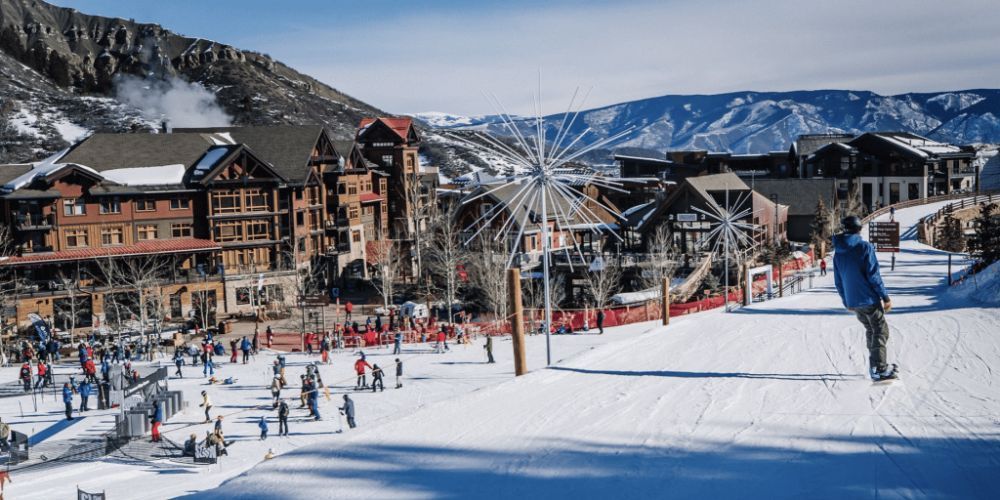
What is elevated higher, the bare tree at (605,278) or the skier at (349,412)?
the bare tree at (605,278)

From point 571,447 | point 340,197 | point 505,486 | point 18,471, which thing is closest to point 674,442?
point 571,447

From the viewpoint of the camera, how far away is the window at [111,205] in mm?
50312

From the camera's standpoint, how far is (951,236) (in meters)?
57.8

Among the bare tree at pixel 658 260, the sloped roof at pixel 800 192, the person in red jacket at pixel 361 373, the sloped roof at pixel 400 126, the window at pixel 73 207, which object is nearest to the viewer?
the person in red jacket at pixel 361 373

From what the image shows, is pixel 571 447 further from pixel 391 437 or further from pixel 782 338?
pixel 782 338

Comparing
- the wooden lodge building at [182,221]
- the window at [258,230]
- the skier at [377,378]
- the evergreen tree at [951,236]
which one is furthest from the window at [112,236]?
the evergreen tree at [951,236]

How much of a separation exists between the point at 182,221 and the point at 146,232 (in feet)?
7.04

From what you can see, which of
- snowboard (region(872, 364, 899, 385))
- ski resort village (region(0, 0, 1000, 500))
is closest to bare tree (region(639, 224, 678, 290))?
ski resort village (region(0, 0, 1000, 500))

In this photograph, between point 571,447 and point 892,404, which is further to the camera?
point 892,404

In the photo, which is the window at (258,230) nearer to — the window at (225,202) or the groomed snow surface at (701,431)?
the window at (225,202)

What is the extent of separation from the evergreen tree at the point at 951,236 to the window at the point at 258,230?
43259 millimetres

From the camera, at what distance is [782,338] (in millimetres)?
16328

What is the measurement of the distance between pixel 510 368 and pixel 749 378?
1837 centimetres

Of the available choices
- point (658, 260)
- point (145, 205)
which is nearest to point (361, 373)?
point (658, 260)
